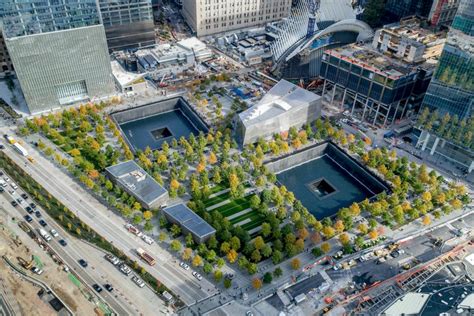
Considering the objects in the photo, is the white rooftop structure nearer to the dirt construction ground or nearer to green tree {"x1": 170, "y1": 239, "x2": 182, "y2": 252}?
the dirt construction ground

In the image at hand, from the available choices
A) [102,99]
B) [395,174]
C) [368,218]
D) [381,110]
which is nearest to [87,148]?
[102,99]

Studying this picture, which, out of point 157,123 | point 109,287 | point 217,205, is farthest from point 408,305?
point 157,123

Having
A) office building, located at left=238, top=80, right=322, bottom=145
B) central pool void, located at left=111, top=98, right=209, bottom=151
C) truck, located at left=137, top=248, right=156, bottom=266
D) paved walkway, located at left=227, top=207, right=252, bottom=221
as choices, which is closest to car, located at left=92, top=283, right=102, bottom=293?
truck, located at left=137, top=248, right=156, bottom=266

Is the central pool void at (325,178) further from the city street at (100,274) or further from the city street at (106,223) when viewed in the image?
the city street at (100,274)

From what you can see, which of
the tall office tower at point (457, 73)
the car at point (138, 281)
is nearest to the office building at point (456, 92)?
the tall office tower at point (457, 73)

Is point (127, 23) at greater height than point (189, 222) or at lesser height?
greater

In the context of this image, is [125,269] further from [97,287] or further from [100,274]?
[97,287]
